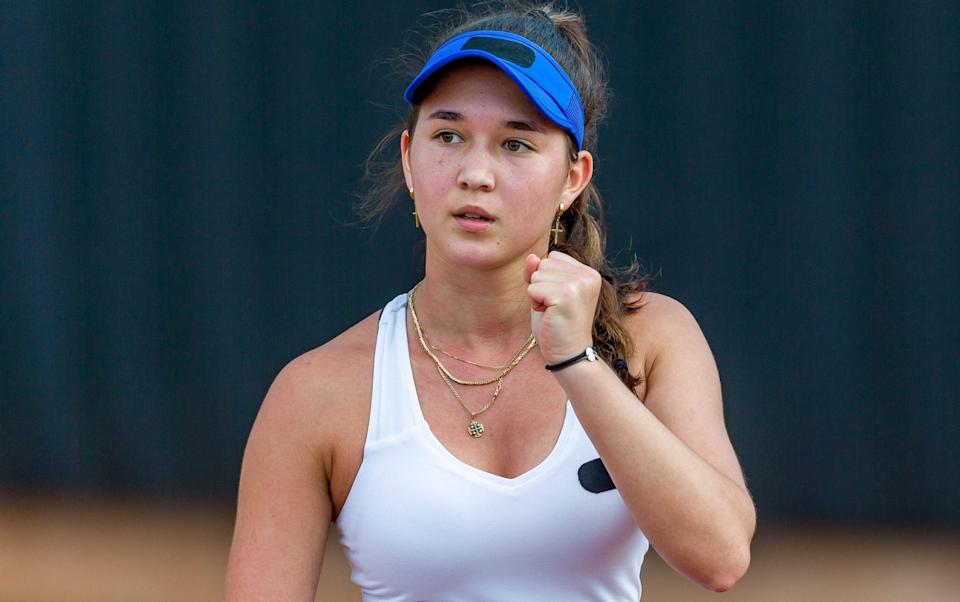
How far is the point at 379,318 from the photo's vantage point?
1959 millimetres

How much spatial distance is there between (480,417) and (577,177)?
358mm

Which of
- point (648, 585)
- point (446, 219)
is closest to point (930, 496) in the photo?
point (648, 585)

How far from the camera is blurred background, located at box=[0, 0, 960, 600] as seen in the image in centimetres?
322

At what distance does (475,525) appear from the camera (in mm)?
1727

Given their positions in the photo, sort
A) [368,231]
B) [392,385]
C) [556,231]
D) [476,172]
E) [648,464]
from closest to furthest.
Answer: [648,464] < [476,172] < [392,385] < [556,231] < [368,231]

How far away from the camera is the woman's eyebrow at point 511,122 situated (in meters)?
1.75

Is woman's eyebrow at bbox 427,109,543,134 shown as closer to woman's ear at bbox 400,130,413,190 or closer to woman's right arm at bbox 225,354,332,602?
woman's ear at bbox 400,130,413,190

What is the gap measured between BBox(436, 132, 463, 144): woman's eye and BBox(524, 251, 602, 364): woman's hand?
25cm

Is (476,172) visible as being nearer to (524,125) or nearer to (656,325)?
(524,125)

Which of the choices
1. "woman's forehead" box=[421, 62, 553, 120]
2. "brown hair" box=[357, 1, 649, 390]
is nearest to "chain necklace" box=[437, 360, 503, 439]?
"brown hair" box=[357, 1, 649, 390]

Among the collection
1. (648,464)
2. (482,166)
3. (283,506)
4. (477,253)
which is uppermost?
(482,166)

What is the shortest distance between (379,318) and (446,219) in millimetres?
276

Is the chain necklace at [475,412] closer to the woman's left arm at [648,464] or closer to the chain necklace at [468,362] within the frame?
the chain necklace at [468,362]

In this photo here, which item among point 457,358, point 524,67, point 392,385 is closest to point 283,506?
point 392,385
